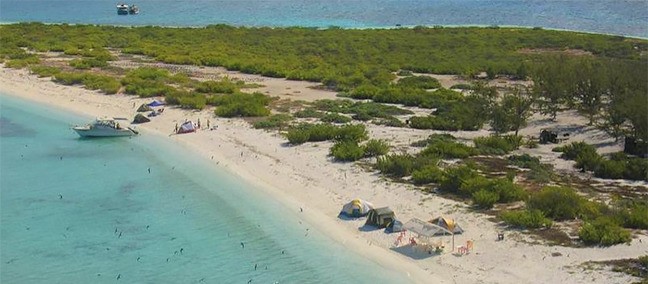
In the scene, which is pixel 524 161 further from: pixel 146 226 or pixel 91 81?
pixel 91 81

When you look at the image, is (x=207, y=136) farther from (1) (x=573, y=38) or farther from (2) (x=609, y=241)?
(1) (x=573, y=38)

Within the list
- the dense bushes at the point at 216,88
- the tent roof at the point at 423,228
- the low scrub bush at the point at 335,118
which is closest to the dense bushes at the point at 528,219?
the tent roof at the point at 423,228

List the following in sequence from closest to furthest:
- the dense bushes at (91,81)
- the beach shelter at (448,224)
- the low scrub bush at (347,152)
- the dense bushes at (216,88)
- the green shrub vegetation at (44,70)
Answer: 1. the beach shelter at (448,224)
2. the low scrub bush at (347,152)
3. the dense bushes at (91,81)
4. the dense bushes at (216,88)
5. the green shrub vegetation at (44,70)

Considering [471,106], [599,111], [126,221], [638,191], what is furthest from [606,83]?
[126,221]

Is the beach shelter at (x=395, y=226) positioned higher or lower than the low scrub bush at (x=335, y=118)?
lower

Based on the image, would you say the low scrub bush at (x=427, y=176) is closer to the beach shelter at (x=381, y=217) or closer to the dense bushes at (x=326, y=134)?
the beach shelter at (x=381, y=217)

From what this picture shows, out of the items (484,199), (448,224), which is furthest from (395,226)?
(484,199)

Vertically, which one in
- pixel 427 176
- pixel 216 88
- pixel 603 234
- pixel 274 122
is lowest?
pixel 603 234

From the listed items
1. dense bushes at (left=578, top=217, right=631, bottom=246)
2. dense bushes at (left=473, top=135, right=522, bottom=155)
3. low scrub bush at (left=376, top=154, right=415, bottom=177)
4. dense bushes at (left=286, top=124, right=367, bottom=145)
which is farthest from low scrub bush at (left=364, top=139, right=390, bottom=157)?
dense bushes at (left=578, top=217, right=631, bottom=246)
